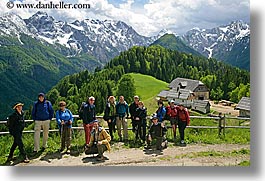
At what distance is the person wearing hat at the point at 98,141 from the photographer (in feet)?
27.9

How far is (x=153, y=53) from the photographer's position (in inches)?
1941

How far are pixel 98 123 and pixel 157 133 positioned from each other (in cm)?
161

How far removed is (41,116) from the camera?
875 cm

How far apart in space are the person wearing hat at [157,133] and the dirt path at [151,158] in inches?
8.1

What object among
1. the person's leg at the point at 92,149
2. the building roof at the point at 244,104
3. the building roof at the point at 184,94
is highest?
the building roof at the point at 184,94

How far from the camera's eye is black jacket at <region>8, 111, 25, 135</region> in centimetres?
822

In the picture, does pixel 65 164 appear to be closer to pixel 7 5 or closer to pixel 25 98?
pixel 7 5

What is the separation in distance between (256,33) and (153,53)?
132 ft

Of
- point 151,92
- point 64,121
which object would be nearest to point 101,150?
point 64,121

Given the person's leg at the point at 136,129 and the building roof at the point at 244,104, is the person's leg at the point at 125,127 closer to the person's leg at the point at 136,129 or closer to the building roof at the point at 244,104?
the person's leg at the point at 136,129

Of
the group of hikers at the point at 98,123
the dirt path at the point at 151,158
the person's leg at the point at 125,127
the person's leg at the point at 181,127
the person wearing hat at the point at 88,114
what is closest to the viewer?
the group of hikers at the point at 98,123

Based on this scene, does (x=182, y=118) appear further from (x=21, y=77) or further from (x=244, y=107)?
(x=21, y=77)

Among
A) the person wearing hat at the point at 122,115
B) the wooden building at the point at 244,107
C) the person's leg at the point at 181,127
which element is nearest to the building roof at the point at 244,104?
the wooden building at the point at 244,107

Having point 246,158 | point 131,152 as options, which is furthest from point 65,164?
point 246,158
